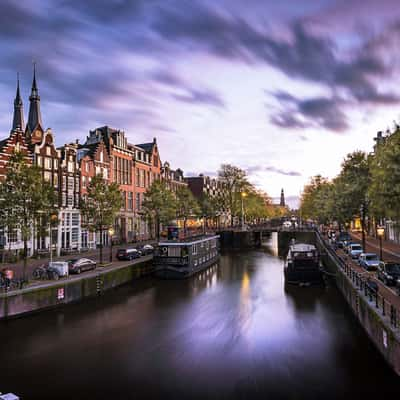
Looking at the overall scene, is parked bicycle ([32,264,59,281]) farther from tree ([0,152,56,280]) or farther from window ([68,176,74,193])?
window ([68,176,74,193])

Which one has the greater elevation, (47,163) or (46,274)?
(47,163)

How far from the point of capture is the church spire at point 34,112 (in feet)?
191

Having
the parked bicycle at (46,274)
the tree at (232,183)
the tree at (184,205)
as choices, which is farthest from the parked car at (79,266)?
the tree at (232,183)

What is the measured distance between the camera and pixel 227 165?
100m

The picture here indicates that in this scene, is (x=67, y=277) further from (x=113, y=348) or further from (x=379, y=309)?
(x=379, y=309)

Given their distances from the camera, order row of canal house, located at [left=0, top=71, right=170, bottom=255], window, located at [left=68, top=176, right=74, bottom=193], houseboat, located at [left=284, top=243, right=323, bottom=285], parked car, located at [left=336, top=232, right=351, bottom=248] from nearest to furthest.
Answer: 1. houseboat, located at [left=284, top=243, right=323, bottom=285]
2. row of canal house, located at [left=0, top=71, right=170, bottom=255]
3. window, located at [left=68, top=176, right=74, bottom=193]
4. parked car, located at [left=336, top=232, right=351, bottom=248]

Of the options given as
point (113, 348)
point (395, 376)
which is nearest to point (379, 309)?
point (395, 376)

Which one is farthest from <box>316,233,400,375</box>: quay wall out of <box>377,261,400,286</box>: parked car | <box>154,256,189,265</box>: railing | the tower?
the tower

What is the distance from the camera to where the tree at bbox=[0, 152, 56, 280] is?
30.9 metres

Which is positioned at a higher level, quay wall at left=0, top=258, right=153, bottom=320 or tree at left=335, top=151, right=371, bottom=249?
tree at left=335, top=151, right=371, bottom=249

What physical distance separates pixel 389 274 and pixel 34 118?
53.9 m

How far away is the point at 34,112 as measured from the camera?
59438 mm

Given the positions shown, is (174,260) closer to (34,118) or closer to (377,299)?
(377,299)

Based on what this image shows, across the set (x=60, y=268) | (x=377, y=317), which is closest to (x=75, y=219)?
(x=60, y=268)
